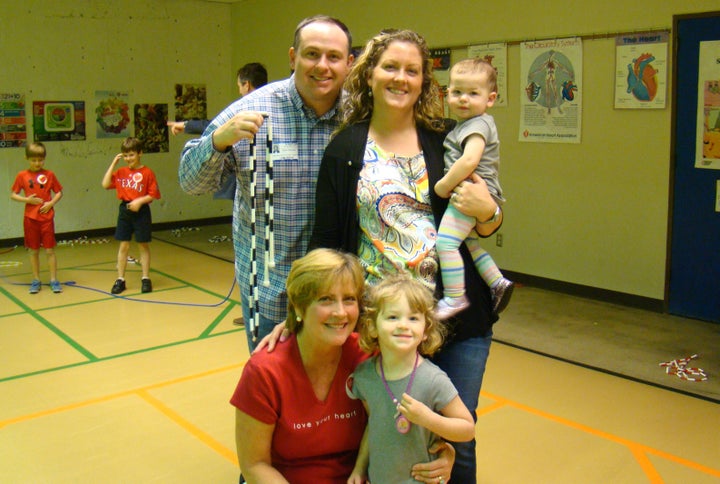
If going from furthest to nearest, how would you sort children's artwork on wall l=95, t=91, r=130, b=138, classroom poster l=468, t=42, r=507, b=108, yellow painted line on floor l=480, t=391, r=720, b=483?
children's artwork on wall l=95, t=91, r=130, b=138
classroom poster l=468, t=42, r=507, b=108
yellow painted line on floor l=480, t=391, r=720, b=483

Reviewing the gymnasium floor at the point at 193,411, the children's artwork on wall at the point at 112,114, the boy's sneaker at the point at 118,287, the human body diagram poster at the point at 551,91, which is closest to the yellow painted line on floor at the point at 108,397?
the gymnasium floor at the point at 193,411

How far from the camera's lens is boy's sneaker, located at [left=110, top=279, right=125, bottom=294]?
6.70 metres

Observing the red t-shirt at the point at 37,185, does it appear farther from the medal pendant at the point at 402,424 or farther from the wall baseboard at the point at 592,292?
the medal pendant at the point at 402,424

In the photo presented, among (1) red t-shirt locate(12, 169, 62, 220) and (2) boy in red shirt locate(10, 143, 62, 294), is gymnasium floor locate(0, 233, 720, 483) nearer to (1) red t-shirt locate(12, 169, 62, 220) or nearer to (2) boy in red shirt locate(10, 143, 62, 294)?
(2) boy in red shirt locate(10, 143, 62, 294)

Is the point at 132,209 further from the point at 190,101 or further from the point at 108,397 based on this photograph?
the point at 190,101

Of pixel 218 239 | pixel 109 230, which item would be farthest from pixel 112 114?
pixel 218 239

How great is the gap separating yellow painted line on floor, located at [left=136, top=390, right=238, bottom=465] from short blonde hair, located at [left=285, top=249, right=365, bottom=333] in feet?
6.03

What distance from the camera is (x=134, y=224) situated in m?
6.75

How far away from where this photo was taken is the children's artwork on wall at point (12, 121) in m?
8.77

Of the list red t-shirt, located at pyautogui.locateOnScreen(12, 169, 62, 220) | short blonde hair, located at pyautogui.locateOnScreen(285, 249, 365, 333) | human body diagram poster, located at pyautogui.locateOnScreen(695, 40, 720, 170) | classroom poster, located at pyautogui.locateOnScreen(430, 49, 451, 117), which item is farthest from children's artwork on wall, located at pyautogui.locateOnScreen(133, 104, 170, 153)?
short blonde hair, located at pyautogui.locateOnScreen(285, 249, 365, 333)

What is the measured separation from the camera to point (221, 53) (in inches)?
425

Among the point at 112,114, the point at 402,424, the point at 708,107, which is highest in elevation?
the point at 112,114

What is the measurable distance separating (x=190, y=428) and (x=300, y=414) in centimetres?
208

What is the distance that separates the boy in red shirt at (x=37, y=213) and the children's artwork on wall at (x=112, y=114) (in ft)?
9.26
